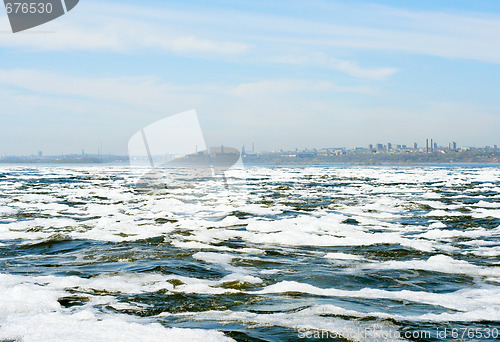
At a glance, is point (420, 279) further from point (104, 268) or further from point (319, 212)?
point (319, 212)

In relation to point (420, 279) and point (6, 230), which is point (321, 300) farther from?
point (6, 230)

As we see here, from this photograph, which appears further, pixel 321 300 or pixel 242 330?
pixel 321 300

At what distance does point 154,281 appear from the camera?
18.3ft

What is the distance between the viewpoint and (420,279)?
225 inches

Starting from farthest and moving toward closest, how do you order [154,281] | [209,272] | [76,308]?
[209,272] → [154,281] → [76,308]

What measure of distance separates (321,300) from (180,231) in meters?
5.12

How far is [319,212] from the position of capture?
12898 mm

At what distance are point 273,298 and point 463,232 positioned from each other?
6.02 m

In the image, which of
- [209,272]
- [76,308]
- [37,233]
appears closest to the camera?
[76,308]

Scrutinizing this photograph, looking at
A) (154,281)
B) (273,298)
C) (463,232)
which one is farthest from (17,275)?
(463,232)

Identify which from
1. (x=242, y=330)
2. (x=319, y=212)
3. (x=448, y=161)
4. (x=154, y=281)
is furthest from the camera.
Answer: (x=448, y=161)

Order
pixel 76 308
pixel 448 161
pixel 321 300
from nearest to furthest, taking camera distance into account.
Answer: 1. pixel 76 308
2. pixel 321 300
3. pixel 448 161

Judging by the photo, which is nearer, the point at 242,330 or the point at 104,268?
the point at 242,330

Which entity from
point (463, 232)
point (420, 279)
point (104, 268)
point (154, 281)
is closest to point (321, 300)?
point (420, 279)
